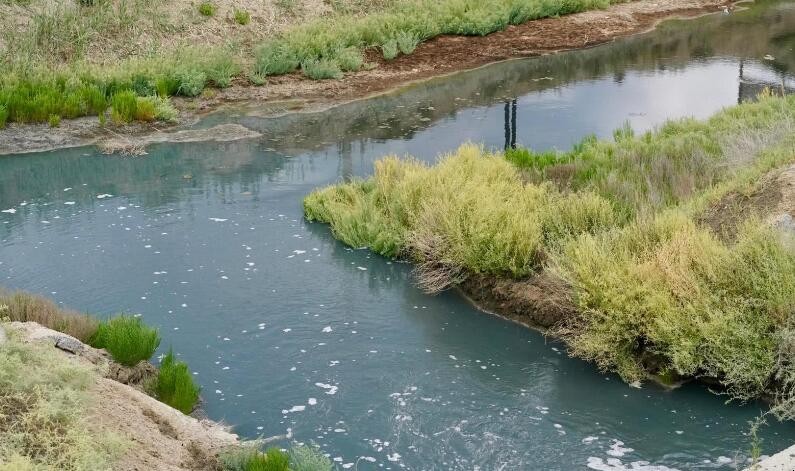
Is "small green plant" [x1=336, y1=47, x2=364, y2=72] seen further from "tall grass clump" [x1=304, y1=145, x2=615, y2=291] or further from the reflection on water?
"tall grass clump" [x1=304, y1=145, x2=615, y2=291]

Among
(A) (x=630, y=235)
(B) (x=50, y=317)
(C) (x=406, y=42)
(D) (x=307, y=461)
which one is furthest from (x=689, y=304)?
(C) (x=406, y=42)

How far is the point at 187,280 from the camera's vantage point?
36.6 ft

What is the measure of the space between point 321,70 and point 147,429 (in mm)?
14364

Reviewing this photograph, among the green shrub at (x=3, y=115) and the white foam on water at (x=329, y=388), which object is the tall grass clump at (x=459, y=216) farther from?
the green shrub at (x=3, y=115)

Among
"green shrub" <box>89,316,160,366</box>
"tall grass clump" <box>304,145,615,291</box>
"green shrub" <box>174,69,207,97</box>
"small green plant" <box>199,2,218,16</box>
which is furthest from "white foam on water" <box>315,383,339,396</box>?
"small green plant" <box>199,2,218,16</box>

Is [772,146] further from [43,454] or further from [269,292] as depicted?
[43,454]

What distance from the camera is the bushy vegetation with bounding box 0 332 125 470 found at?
5.68 metres

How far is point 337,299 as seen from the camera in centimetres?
1079

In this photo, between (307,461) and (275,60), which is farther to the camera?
(275,60)

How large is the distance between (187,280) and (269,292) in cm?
102

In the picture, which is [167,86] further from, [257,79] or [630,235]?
[630,235]

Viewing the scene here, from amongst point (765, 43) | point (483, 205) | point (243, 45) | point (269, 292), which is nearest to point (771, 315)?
point (483, 205)

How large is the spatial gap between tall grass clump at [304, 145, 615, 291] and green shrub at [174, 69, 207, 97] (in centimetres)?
642

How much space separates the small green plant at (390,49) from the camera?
2178 centimetres
